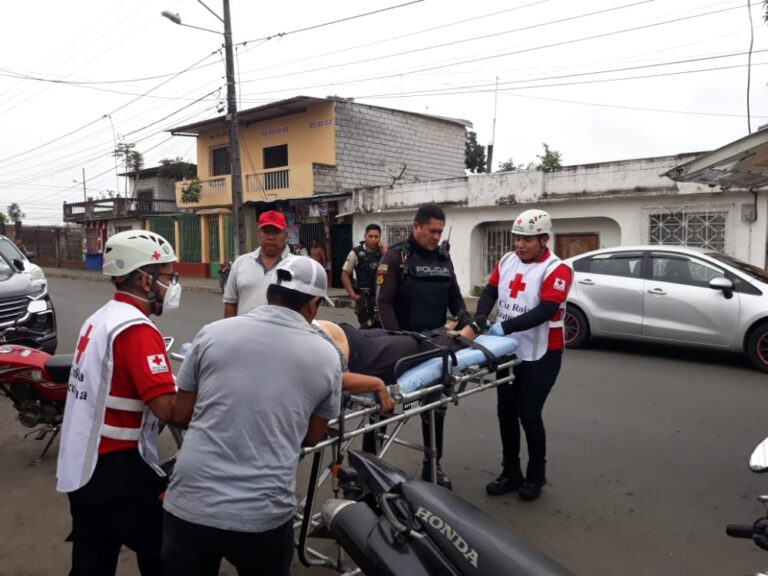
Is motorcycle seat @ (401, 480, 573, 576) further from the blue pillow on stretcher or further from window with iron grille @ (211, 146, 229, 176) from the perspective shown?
window with iron grille @ (211, 146, 229, 176)

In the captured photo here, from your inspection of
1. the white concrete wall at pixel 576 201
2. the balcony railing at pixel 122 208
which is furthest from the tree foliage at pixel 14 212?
the white concrete wall at pixel 576 201

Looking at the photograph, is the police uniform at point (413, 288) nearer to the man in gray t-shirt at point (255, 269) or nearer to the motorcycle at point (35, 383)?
the man in gray t-shirt at point (255, 269)

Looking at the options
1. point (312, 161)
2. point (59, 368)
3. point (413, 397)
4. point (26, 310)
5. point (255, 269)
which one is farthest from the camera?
point (312, 161)

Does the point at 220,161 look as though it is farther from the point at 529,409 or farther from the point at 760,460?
the point at 760,460

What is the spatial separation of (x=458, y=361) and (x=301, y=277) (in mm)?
1649

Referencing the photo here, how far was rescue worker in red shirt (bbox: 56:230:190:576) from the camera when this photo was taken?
211 cm

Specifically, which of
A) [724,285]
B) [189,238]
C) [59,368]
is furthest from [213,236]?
[59,368]

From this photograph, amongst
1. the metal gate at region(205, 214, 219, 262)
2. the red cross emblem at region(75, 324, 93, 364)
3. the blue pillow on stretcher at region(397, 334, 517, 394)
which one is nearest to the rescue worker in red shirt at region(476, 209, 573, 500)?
the blue pillow on stretcher at region(397, 334, 517, 394)

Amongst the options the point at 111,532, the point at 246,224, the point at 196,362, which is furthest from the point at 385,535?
the point at 246,224

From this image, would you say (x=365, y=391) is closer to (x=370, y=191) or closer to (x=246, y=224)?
(x=370, y=191)

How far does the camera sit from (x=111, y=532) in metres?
2.23

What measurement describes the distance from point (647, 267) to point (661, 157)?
4798mm

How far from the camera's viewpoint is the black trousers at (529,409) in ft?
12.7

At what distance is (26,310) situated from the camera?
6.83 metres
